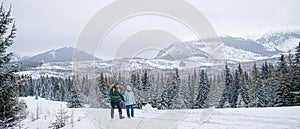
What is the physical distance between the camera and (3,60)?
43.4 ft

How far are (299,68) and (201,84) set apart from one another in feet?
66.0

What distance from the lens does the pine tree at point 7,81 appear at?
41.2 ft

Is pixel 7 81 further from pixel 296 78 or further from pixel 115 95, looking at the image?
pixel 296 78

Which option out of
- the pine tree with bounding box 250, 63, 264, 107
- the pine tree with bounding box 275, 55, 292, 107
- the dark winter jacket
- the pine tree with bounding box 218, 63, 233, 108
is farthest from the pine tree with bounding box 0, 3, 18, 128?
the pine tree with bounding box 218, 63, 233, 108

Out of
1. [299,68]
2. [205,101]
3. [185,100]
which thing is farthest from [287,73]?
[185,100]

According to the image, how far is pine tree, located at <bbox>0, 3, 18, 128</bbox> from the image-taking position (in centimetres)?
1257

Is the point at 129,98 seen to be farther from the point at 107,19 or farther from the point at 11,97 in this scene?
the point at 11,97

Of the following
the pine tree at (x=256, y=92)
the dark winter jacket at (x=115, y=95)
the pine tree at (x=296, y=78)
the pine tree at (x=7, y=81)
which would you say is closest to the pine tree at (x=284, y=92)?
the pine tree at (x=296, y=78)

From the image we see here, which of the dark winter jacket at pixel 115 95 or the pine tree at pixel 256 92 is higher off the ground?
the dark winter jacket at pixel 115 95

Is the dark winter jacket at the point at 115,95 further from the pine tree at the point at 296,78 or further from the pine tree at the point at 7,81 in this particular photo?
the pine tree at the point at 296,78

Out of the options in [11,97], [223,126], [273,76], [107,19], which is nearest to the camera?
[223,126]

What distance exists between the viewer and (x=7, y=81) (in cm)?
1294

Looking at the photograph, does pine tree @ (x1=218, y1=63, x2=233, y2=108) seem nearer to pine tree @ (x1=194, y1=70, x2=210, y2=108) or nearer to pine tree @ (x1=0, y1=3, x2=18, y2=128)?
pine tree @ (x1=194, y1=70, x2=210, y2=108)

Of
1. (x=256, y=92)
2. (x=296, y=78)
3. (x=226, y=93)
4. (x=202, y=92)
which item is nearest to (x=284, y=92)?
(x=296, y=78)
